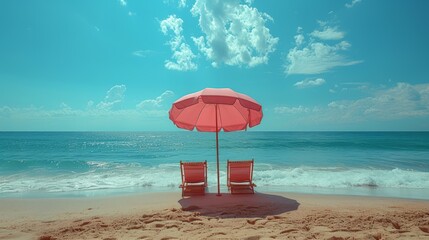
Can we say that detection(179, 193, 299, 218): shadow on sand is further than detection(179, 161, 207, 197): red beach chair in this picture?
No

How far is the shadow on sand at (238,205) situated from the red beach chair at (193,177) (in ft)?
1.01

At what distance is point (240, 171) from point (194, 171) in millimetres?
1228

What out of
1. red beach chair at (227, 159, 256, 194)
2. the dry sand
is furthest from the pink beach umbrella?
the dry sand

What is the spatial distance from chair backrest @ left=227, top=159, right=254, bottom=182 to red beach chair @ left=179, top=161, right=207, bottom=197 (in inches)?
27.4

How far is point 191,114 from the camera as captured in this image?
285 inches

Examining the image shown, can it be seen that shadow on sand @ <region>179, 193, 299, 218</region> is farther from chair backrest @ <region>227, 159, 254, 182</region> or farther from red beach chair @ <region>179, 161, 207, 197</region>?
chair backrest @ <region>227, 159, 254, 182</region>

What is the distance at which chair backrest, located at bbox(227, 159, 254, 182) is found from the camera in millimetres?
7025

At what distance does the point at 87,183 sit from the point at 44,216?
183 inches

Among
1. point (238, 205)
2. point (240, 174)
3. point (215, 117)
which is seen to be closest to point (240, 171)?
point (240, 174)

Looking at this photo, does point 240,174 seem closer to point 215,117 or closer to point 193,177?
point 193,177

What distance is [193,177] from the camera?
709 centimetres

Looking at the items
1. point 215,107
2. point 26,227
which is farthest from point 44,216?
point 215,107

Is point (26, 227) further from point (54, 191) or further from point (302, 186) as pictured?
point (302, 186)

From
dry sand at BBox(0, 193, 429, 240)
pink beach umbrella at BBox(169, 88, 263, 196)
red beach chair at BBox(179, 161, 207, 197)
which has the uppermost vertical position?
pink beach umbrella at BBox(169, 88, 263, 196)
